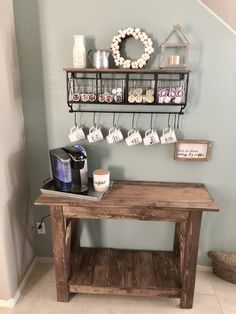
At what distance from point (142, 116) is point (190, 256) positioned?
36.7 inches

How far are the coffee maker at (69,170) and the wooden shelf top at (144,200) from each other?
86mm

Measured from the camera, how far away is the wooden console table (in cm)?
157

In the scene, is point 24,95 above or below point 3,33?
below

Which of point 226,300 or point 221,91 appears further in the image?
point 226,300

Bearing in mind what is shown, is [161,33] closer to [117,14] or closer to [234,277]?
[117,14]

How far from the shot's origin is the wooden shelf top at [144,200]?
5.10 feet

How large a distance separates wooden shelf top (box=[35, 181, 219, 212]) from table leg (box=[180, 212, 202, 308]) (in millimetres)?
89

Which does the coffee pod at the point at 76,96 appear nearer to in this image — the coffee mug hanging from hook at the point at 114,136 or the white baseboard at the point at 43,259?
the coffee mug hanging from hook at the point at 114,136

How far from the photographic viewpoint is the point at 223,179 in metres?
1.87

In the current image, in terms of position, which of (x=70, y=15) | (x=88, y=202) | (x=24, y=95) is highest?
(x=70, y=15)

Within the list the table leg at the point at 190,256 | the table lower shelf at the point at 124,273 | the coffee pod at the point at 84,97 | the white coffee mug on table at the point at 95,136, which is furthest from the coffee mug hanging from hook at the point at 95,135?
the table lower shelf at the point at 124,273

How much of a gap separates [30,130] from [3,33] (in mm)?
628

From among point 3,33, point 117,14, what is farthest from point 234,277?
point 3,33

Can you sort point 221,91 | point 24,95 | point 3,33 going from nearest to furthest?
1. point 3,33
2. point 221,91
3. point 24,95
